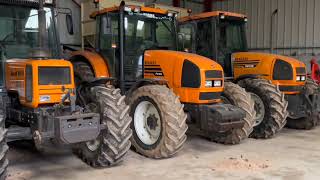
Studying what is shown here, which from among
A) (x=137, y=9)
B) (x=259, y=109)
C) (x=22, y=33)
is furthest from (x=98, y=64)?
(x=259, y=109)

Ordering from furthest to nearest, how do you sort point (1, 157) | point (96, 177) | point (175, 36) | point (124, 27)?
point (175, 36)
point (124, 27)
point (96, 177)
point (1, 157)

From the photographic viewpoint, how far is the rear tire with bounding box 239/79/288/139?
739cm

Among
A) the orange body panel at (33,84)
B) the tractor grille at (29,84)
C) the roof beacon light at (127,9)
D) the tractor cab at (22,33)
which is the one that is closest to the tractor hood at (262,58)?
the roof beacon light at (127,9)

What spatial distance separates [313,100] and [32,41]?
5505mm

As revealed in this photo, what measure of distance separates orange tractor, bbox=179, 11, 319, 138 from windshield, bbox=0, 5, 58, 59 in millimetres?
2661

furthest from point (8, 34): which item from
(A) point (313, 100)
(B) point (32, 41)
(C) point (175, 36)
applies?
(A) point (313, 100)

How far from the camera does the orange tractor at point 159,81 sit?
5.89m

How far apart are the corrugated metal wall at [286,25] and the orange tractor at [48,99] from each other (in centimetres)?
949

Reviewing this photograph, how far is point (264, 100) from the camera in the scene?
752 centimetres

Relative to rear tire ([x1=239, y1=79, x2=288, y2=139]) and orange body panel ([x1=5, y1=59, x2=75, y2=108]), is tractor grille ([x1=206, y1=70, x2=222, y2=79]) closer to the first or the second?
rear tire ([x1=239, y1=79, x2=288, y2=139])

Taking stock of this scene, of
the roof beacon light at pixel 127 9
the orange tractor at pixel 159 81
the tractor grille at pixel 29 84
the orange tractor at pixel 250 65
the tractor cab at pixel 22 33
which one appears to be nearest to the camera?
the tractor grille at pixel 29 84

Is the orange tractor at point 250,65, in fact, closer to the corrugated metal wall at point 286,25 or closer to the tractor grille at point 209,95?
the tractor grille at point 209,95

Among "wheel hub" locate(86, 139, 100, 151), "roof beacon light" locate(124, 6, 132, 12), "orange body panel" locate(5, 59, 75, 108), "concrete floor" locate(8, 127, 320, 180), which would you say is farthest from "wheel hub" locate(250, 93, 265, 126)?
"orange body panel" locate(5, 59, 75, 108)

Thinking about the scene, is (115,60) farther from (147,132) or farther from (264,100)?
(264,100)
